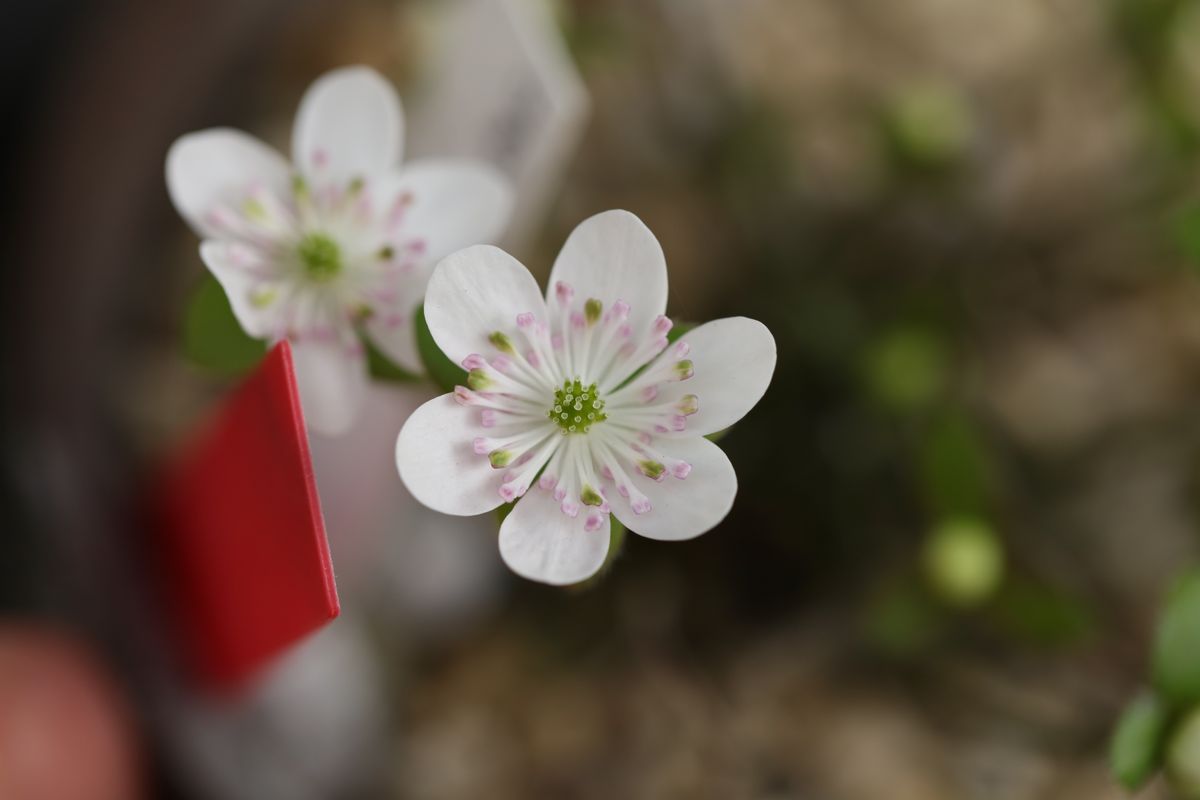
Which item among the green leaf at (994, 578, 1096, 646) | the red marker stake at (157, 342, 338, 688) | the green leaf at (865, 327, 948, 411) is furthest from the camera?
the green leaf at (865, 327, 948, 411)

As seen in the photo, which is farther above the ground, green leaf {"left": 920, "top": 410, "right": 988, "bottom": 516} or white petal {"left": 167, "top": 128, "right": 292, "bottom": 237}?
green leaf {"left": 920, "top": 410, "right": 988, "bottom": 516}

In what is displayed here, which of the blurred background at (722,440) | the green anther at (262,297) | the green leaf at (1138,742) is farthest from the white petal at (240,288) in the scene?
the green leaf at (1138,742)

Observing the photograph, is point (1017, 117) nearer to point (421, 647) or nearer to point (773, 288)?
point (773, 288)

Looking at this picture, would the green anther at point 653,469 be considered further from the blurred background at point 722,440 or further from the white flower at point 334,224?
the blurred background at point 722,440

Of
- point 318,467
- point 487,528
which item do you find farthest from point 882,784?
point 318,467

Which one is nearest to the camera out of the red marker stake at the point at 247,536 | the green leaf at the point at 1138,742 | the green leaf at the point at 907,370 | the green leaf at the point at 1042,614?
the red marker stake at the point at 247,536

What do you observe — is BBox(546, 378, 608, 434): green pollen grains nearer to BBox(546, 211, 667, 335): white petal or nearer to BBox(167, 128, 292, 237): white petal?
BBox(546, 211, 667, 335): white petal

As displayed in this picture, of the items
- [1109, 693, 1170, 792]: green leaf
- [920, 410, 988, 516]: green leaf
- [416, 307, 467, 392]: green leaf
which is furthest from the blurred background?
[416, 307, 467, 392]: green leaf
